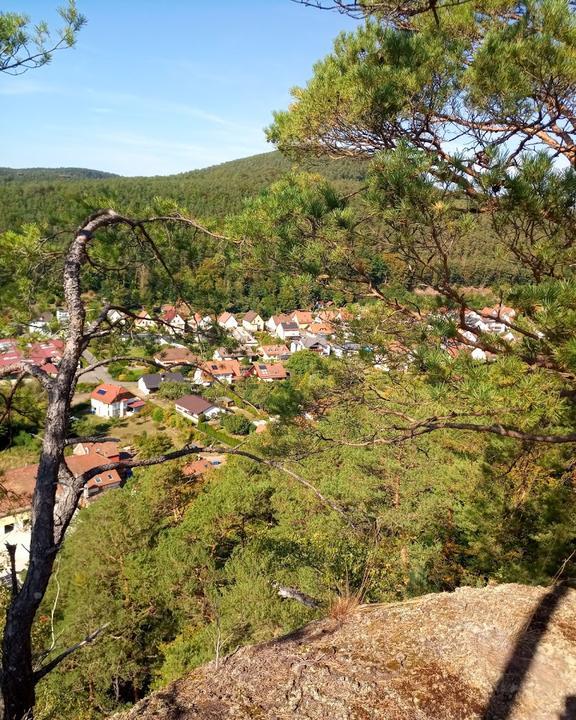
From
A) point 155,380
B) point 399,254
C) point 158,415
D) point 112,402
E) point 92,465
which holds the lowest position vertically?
point 92,465

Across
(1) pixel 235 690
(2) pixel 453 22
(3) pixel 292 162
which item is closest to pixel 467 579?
(1) pixel 235 690

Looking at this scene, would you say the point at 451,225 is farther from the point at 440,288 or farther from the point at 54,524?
the point at 54,524

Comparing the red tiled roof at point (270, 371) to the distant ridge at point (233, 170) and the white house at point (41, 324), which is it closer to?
the distant ridge at point (233, 170)

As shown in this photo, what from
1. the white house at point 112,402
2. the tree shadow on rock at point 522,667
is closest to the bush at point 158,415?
the white house at point 112,402

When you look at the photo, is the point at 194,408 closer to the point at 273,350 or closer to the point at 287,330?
the point at 273,350

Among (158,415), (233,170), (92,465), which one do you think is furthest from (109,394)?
(233,170)

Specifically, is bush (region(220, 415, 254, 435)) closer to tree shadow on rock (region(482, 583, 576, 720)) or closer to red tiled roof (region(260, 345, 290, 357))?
red tiled roof (region(260, 345, 290, 357))
